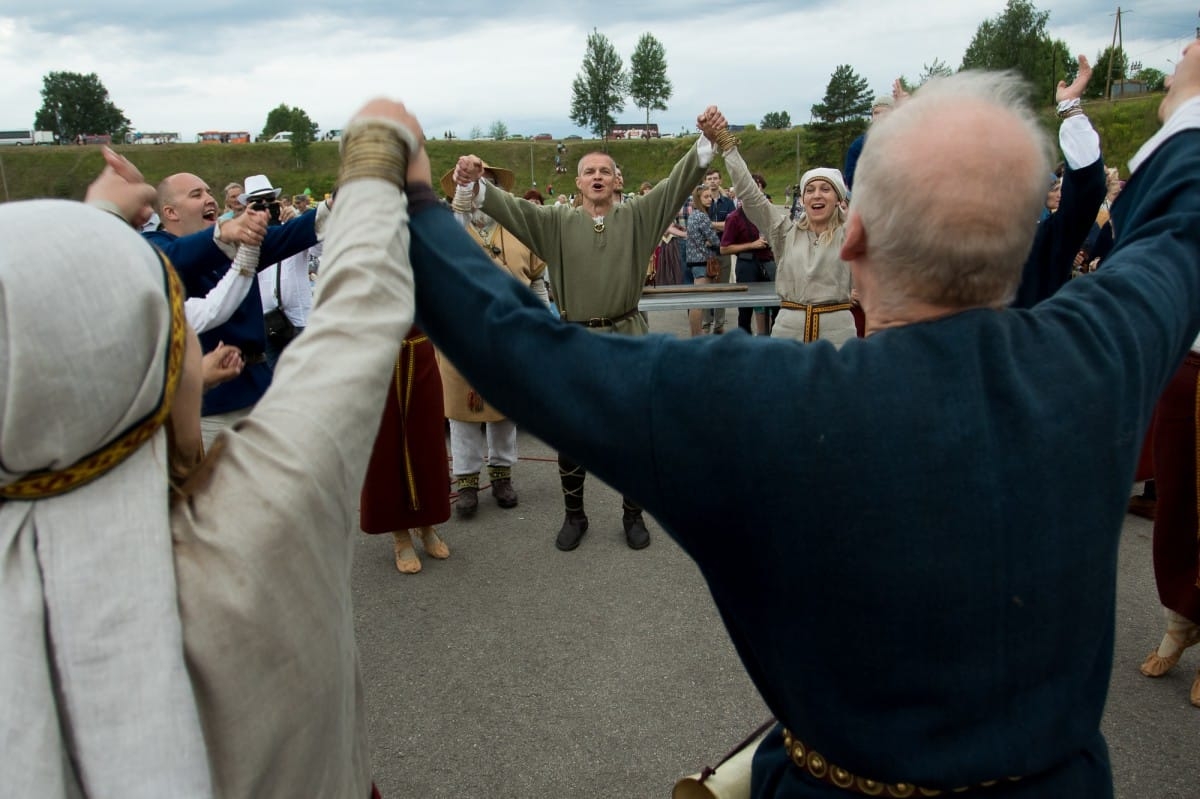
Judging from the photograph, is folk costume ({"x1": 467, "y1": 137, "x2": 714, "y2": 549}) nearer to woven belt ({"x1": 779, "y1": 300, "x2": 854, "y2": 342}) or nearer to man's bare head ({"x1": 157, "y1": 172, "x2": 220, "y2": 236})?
woven belt ({"x1": 779, "y1": 300, "x2": 854, "y2": 342})

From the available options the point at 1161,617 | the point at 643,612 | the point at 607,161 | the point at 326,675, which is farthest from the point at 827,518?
the point at 607,161

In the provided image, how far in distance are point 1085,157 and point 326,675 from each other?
1781 millimetres

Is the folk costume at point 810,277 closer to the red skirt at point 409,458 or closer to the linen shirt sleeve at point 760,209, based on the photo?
the linen shirt sleeve at point 760,209

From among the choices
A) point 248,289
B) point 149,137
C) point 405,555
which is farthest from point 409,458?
point 149,137

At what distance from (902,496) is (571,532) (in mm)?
3752

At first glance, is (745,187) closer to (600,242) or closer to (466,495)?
(600,242)

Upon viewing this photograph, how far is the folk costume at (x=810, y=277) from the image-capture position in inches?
186

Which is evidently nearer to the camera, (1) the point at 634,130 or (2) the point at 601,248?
(2) the point at 601,248

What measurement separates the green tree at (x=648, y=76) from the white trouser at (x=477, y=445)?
69.3 meters

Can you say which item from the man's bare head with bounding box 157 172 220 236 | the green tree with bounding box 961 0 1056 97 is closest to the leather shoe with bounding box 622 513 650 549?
the man's bare head with bounding box 157 172 220 236

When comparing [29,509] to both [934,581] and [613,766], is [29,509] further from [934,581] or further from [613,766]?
[613,766]

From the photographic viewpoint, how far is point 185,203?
3.88m

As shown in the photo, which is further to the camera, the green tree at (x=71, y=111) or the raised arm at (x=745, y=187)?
the green tree at (x=71, y=111)

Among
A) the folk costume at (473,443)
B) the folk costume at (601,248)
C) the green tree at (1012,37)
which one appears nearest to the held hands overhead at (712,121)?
the folk costume at (601,248)
